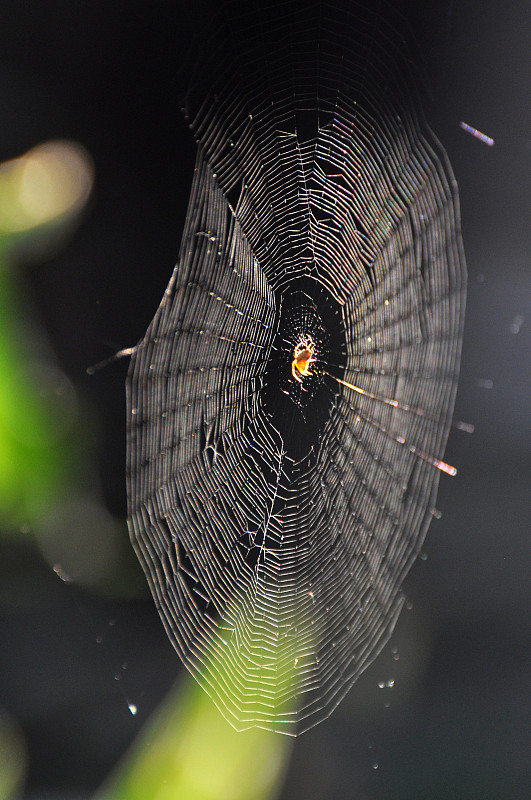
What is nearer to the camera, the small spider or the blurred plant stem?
the blurred plant stem

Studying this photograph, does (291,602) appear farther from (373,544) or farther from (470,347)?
(470,347)

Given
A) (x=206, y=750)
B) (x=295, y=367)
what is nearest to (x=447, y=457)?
(x=295, y=367)

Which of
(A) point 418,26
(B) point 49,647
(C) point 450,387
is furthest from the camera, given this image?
(B) point 49,647

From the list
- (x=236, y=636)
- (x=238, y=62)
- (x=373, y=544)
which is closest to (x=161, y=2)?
(x=238, y=62)

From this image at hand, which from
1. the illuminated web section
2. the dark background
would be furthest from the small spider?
the dark background

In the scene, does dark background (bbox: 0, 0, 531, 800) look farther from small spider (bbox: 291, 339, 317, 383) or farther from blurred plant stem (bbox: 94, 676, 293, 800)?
small spider (bbox: 291, 339, 317, 383)
